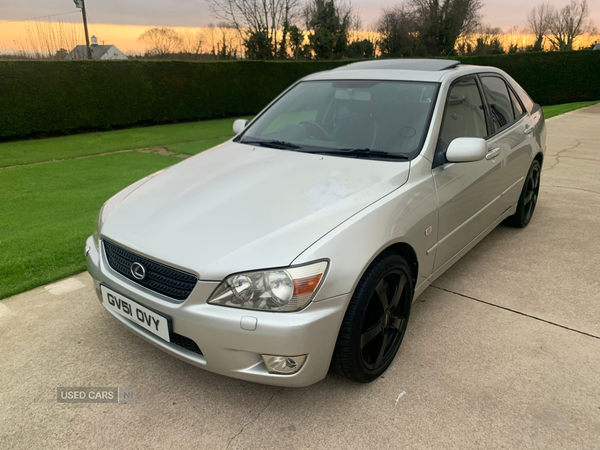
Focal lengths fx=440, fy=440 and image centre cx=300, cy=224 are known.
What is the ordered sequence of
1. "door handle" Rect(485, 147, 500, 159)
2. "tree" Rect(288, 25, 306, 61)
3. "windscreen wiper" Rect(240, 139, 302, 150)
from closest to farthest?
"windscreen wiper" Rect(240, 139, 302, 150), "door handle" Rect(485, 147, 500, 159), "tree" Rect(288, 25, 306, 61)

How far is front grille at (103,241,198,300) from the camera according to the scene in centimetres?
197

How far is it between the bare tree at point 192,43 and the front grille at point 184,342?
69.9ft

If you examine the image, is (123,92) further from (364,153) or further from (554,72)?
(554,72)

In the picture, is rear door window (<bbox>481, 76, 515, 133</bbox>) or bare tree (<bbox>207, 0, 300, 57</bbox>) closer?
rear door window (<bbox>481, 76, 515, 133</bbox>)

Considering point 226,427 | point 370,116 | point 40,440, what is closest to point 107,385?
point 40,440

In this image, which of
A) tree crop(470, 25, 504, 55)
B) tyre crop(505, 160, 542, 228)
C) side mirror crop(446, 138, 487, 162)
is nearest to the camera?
side mirror crop(446, 138, 487, 162)

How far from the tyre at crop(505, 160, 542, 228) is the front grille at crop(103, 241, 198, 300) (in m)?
3.47

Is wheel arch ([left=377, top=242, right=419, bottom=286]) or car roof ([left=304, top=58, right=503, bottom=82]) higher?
car roof ([left=304, top=58, right=503, bottom=82])

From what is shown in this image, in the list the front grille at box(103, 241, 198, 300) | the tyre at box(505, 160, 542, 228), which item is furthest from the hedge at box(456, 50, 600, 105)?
the front grille at box(103, 241, 198, 300)

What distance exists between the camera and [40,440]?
197cm

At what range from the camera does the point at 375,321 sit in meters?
2.23

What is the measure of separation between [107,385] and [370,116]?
88.3 inches

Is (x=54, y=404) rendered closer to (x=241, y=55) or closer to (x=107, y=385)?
(x=107, y=385)

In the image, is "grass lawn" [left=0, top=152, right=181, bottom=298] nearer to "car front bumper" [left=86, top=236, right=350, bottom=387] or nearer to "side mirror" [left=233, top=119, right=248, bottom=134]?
"side mirror" [left=233, top=119, right=248, bottom=134]
